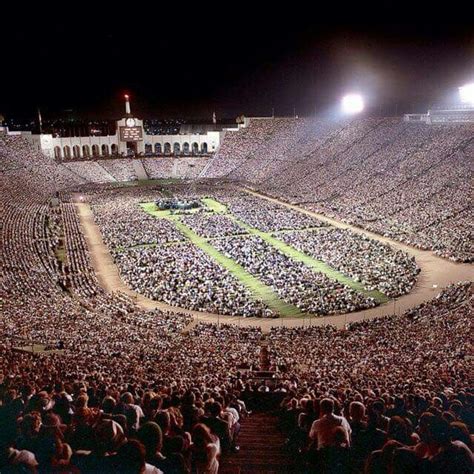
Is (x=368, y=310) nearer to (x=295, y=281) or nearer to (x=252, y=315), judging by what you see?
(x=295, y=281)

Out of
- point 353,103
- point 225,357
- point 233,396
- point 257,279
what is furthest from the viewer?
point 353,103

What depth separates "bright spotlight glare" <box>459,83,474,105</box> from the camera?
62369mm

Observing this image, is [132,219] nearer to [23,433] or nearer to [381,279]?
[381,279]

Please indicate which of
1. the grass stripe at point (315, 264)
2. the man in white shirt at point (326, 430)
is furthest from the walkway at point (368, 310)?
the man in white shirt at point (326, 430)

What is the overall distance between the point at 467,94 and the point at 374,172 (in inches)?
728

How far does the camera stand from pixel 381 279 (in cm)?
2773

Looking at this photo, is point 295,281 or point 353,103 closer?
point 295,281

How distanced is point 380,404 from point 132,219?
39.2 m

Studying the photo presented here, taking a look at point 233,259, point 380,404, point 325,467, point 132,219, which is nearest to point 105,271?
point 233,259

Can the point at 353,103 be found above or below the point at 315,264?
above

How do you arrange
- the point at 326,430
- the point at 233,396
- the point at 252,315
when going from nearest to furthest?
the point at 326,430 → the point at 233,396 → the point at 252,315

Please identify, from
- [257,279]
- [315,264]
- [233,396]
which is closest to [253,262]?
[257,279]

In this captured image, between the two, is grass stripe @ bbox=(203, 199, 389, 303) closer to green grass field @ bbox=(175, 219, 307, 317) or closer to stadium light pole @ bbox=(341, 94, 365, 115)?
green grass field @ bbox=(175, 219, 307, 317)

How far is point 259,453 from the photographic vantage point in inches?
302
